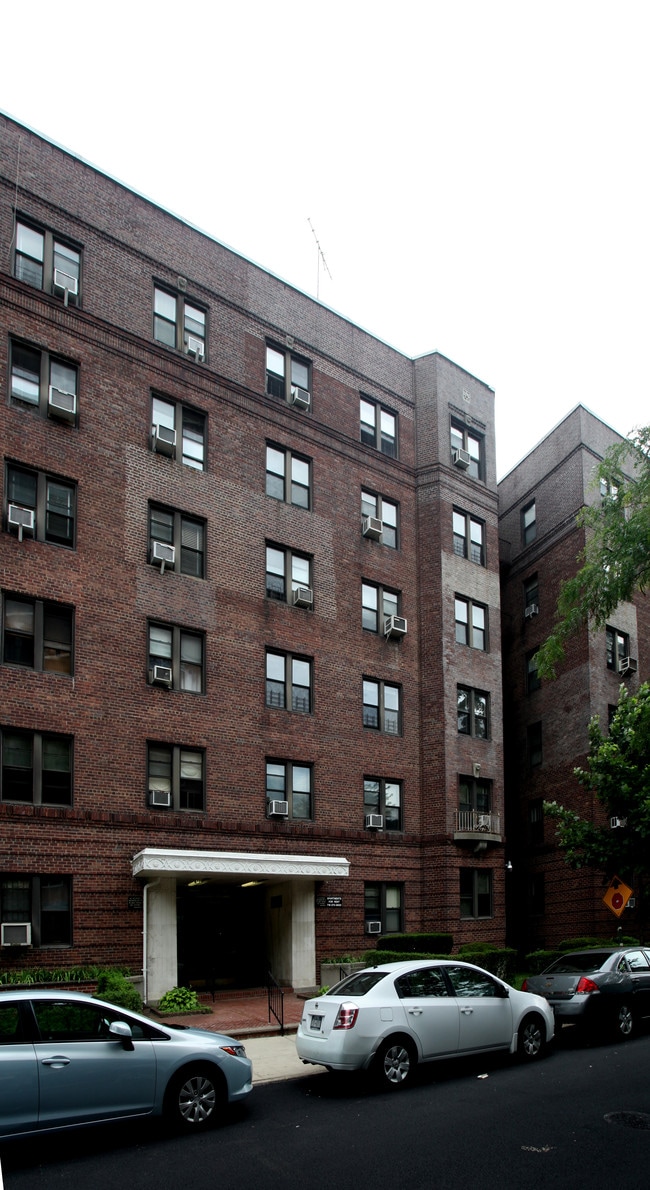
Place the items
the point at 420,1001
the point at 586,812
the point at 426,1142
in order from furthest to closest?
the point at 586,812 < the point at 420,1001 < the point at 426,1142

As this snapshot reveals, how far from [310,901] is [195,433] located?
12099 millimetres

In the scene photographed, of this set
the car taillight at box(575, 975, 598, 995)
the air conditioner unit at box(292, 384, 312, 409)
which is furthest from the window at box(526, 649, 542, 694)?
the car taillight at box(575, 975, 598, 995)

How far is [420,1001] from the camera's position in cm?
1374

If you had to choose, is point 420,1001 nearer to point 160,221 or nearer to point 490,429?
point 160,221

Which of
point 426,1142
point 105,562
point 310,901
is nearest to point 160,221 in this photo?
point 105,562

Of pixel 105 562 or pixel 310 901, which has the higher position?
pixel 105 562

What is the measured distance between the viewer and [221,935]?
24.8 metres

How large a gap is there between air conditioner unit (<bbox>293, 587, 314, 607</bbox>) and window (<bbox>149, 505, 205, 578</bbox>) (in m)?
2.98

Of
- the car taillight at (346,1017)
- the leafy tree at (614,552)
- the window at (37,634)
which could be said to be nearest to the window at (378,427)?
the window at (37,634)

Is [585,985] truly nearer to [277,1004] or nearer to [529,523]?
[277,1004]

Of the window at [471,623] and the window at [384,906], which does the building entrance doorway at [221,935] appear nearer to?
the window at [384,906]

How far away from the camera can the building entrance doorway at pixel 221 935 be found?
2381cm

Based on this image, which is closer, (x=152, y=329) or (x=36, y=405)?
(x=36, y=405)

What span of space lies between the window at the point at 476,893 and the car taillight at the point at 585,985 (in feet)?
35.8
